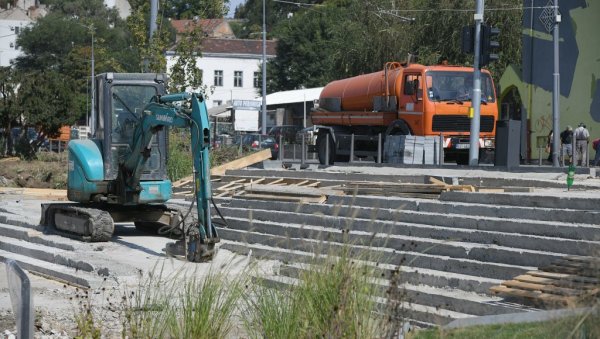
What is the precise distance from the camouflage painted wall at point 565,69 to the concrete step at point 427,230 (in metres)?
Answer: 21.1

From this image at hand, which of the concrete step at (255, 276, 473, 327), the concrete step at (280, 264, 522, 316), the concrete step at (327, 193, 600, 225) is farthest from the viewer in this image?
the concrete step at (327, 193, 600, 225)

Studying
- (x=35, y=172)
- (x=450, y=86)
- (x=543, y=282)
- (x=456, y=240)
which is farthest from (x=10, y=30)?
(x=543, y=282)

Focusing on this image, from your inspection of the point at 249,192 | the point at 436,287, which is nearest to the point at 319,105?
the point at 249,192

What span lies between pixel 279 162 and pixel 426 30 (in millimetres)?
25528

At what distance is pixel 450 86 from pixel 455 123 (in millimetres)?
1141

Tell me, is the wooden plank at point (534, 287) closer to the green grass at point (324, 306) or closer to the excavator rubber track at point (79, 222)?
the green grass at point (324, 306)

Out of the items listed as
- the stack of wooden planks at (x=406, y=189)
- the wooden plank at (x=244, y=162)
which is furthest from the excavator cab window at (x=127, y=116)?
the wooden plank at (x=244, y=162)

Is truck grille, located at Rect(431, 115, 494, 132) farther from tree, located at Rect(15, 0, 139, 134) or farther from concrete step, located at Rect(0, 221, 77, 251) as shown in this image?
tree, located at Rect(15, 0, 139, 134)

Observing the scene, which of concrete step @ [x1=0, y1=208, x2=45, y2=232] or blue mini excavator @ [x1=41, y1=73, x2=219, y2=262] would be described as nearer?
blue mini excavator @ [x1=41, y1=73, x2=219, y2=262]

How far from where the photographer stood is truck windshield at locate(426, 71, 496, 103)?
29.7 meters

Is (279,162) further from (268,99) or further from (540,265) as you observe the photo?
(268,99)

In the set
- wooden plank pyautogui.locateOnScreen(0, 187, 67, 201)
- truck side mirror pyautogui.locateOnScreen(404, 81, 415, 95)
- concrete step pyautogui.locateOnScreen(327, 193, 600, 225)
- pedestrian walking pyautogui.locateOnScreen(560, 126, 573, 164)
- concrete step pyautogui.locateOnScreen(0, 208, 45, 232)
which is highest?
truck side mirror pyautogui.locateOnScreen(404, 81, 415, 95)

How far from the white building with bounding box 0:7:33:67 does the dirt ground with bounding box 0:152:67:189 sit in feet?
256

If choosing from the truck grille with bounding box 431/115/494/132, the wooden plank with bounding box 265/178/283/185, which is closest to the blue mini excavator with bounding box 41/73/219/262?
the wooden plank with bounding box 265/178/283/185
